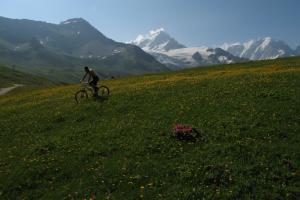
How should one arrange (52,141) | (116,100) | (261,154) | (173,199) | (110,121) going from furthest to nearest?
(116,100)
(110,121)
(52,141)
(261,154)
(173,199)

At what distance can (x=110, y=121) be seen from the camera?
33.0 meters

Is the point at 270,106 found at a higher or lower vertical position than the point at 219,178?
higher

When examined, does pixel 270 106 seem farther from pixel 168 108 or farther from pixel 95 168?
pixel 95 168

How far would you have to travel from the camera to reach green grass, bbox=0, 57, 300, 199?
66.2 feet

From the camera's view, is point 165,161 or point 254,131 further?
point 254,131

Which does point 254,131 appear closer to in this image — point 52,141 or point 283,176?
point 283,176

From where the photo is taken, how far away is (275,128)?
26500 mm

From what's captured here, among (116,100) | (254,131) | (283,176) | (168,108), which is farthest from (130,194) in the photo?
(116,100)

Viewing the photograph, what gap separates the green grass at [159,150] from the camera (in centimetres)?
2019

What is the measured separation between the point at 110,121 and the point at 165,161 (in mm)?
10774

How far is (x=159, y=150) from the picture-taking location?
24875mm

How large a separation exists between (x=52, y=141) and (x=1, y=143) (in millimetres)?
4707

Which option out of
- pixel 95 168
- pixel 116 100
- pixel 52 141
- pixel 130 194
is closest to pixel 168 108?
pixel 116 100

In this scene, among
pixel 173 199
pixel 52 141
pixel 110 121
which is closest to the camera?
pixel 173 199
